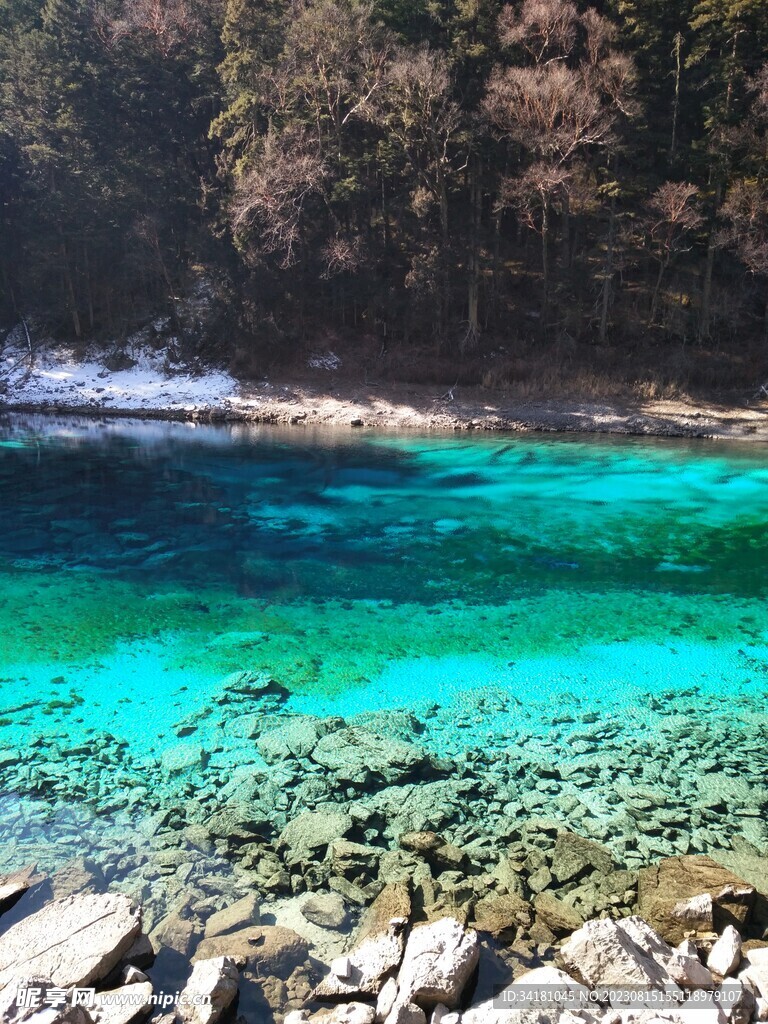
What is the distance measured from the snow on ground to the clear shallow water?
30.1 feet

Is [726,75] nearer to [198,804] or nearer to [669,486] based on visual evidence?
[669,486]

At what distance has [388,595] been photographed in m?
10.1

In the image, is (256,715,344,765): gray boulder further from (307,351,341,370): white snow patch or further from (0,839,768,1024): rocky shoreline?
(307,351,341,370): white snow patch

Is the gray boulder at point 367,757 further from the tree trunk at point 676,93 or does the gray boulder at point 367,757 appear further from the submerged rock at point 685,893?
the tree trunk at point 676,93

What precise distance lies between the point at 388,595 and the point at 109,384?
23415 mm

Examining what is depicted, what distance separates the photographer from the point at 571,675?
7703 mm

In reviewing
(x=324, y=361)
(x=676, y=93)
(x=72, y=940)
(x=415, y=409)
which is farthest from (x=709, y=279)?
(x=72, y=940)

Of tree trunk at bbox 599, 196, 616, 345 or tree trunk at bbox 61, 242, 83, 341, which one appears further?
tree trunk at bbox 61, 242, 83, 341

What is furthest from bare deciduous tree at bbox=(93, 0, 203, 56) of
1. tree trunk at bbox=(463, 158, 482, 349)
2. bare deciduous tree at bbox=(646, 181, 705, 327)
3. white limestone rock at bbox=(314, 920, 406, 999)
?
white limestone rock at bbox=(314, 920, 406, 999)

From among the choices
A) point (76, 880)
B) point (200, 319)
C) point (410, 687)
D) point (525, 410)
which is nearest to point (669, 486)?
point (525, 410)

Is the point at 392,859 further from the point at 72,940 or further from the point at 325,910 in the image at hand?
the point at 72,940

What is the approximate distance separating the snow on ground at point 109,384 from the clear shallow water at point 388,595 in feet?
30.1

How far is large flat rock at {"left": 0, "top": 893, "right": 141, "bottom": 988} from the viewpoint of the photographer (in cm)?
365

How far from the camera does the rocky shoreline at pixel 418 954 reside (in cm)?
340
